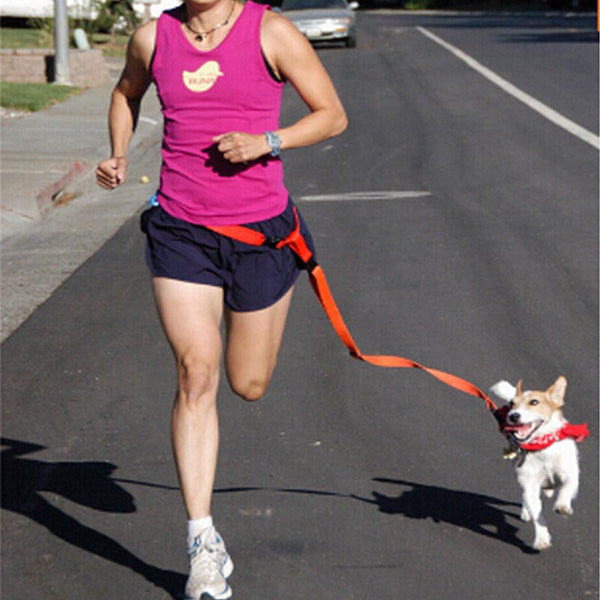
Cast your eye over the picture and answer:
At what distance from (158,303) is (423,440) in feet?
7.05

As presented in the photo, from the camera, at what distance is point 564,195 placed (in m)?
13.1

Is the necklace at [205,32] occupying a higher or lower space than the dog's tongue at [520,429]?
higher

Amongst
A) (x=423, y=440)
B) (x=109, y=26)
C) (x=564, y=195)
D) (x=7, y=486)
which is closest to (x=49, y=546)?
(x=7, y=486)

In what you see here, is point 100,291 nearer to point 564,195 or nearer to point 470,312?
point 470,312

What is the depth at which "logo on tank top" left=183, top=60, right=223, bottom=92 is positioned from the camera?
4461mm

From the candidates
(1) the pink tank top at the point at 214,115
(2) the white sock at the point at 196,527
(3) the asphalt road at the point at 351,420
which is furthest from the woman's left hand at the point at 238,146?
(3) the asphalt road at the point at 351,420

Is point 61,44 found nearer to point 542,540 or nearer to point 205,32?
point 205,32

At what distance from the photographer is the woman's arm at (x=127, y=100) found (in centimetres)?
464

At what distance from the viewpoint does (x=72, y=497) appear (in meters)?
5.92

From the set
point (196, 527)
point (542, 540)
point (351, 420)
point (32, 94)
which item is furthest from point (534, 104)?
point (196, 527)

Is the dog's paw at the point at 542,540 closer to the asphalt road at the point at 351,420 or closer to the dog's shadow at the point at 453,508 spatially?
the asphalt road at the point at 351,420

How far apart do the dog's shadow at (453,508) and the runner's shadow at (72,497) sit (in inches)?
41.1

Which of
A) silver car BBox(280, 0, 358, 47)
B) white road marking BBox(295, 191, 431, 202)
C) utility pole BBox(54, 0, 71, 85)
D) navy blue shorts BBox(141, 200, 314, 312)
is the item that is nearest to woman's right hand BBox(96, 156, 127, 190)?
navy blue shorts BBox(141, 200, 314, 312)

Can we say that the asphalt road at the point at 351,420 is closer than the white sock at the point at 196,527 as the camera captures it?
No
